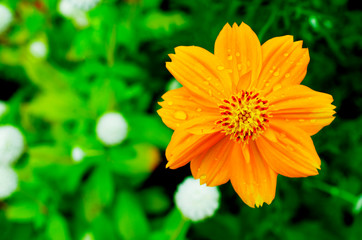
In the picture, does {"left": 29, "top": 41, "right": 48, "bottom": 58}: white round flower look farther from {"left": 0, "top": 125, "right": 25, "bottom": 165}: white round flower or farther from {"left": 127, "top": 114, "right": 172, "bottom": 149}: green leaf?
{"left": 127, "top": 114, "right": 172, "bottom": 149}: green leaf

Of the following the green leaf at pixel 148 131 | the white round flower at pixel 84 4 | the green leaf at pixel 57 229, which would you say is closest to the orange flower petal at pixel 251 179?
the green leaf at pixel 148 131

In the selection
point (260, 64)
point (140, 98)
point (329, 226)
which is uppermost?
point (260, 64)

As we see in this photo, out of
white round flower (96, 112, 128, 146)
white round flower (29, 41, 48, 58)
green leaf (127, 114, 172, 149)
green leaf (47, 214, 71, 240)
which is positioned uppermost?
white round flower (29, 41, 48, 58)

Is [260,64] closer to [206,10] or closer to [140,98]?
[206,10]

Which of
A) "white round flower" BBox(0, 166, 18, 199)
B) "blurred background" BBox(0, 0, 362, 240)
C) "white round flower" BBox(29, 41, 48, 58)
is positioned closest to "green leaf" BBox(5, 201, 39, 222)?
"blurred background" BBox(0, 0, 362, 240)

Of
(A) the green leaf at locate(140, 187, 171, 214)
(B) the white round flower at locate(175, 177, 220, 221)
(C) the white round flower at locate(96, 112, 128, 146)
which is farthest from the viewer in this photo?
(A) the green leaf at locate(140, 187, 171, 214)

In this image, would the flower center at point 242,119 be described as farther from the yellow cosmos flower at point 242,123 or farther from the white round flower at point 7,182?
the white round flower at point 7,182

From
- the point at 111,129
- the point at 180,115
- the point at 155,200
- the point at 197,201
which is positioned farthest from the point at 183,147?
the point at 155,200

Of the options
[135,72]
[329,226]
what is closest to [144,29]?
[135,72]
